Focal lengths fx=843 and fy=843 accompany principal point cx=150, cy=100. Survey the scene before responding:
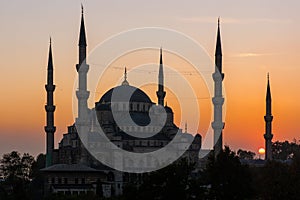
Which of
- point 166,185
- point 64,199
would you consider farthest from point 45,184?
point 166,185

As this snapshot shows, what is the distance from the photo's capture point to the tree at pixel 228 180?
123 ft

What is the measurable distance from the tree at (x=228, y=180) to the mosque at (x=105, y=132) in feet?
56.0

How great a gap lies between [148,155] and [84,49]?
35.1ft

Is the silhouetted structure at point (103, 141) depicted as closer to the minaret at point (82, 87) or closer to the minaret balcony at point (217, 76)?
the minaret at point (82, 87)

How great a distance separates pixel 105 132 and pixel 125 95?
4444 millimetres

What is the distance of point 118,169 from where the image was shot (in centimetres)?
6266

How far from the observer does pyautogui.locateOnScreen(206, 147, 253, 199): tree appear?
37375 millimetres

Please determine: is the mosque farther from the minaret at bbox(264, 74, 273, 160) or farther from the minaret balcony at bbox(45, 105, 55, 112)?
the minaret at bbox(264, 74, 273, 160)

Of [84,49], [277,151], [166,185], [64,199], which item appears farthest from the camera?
[277,151]

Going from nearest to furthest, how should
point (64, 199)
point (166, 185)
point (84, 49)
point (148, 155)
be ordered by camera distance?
point (166, 185) → point (64, 199) → point (84, 49) → point (148, 155)

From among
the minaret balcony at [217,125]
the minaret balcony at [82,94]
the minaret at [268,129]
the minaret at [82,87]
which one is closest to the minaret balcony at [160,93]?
the minaret at [268,129]

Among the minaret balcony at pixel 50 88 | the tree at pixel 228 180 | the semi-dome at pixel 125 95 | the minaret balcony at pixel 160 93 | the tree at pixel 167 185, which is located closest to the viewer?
the tree at pixel 167 185

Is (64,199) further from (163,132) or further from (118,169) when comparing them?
(163,132)

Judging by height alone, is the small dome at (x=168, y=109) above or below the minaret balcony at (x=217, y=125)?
above
